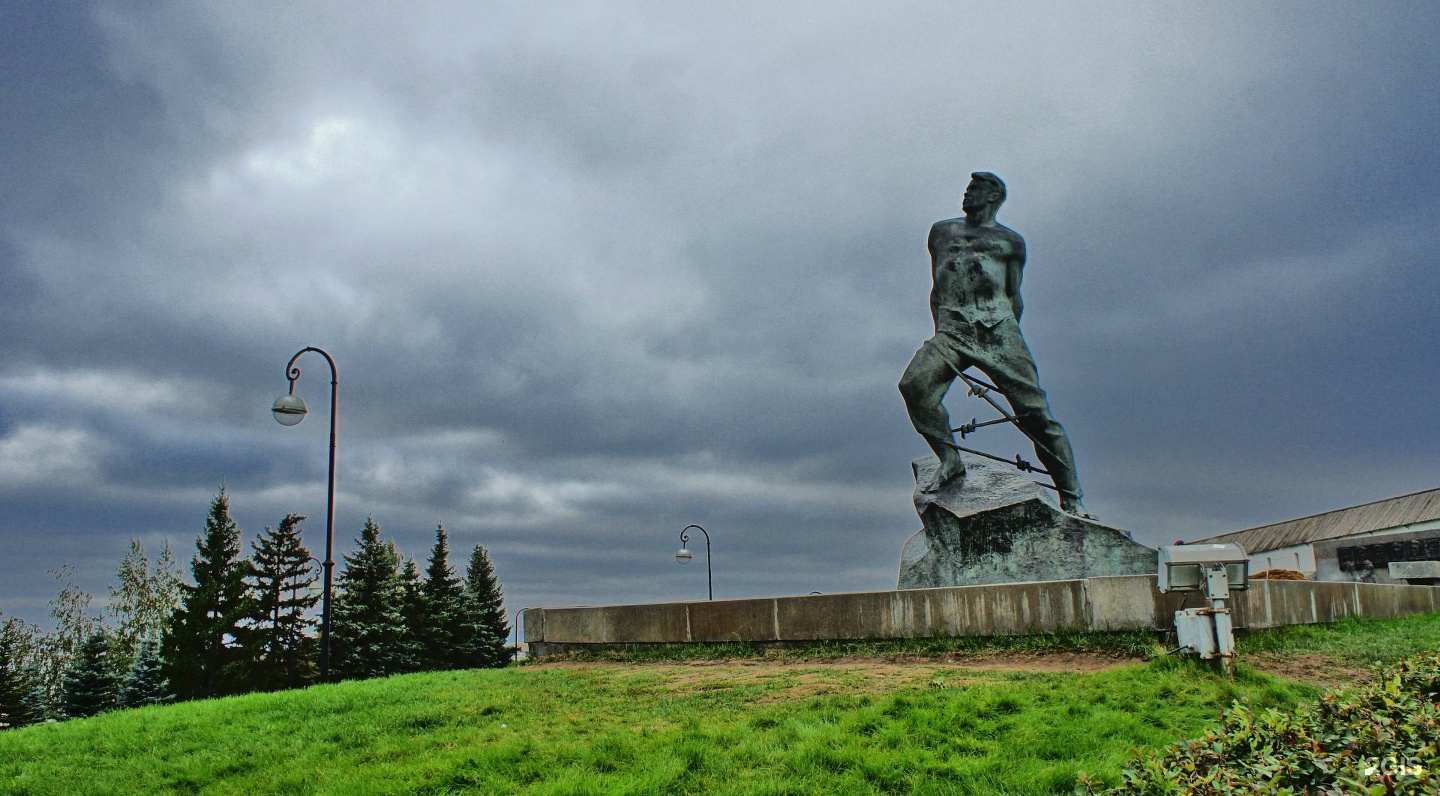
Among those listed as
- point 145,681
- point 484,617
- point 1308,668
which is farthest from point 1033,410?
point 484,617

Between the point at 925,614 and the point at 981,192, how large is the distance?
19.4 ft

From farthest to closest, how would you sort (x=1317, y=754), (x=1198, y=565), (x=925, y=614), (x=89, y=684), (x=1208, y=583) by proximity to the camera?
(x=89, y=684) < (x=925, y=614) < (x=1198, y=565) < (x=1208, y=583) < (x=1317, y=754)

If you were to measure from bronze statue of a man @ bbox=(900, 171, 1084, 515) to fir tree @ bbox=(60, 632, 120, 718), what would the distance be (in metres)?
22.0

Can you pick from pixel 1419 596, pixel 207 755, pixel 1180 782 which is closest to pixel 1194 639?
pixel 1180 782

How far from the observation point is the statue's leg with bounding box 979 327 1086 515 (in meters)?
12.6

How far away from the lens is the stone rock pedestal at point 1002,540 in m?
11.3

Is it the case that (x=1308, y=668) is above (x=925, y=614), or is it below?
below

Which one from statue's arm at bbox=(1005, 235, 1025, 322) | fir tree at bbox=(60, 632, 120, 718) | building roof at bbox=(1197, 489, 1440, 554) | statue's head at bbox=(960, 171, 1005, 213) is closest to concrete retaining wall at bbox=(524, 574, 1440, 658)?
statue's arm at bbox=(1005, 235, 1025, 322)

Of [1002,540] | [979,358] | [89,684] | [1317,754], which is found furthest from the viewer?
[89,684]

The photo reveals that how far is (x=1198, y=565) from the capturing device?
812 centimetres

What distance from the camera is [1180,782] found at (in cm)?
415

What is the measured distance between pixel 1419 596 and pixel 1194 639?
50.4ft

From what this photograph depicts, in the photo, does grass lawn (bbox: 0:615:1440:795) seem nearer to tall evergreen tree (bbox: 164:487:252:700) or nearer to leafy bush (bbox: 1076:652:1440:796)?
leafy bush (bbox: 1076:652:1440:796)

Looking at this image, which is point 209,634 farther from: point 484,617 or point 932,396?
point 932,396
